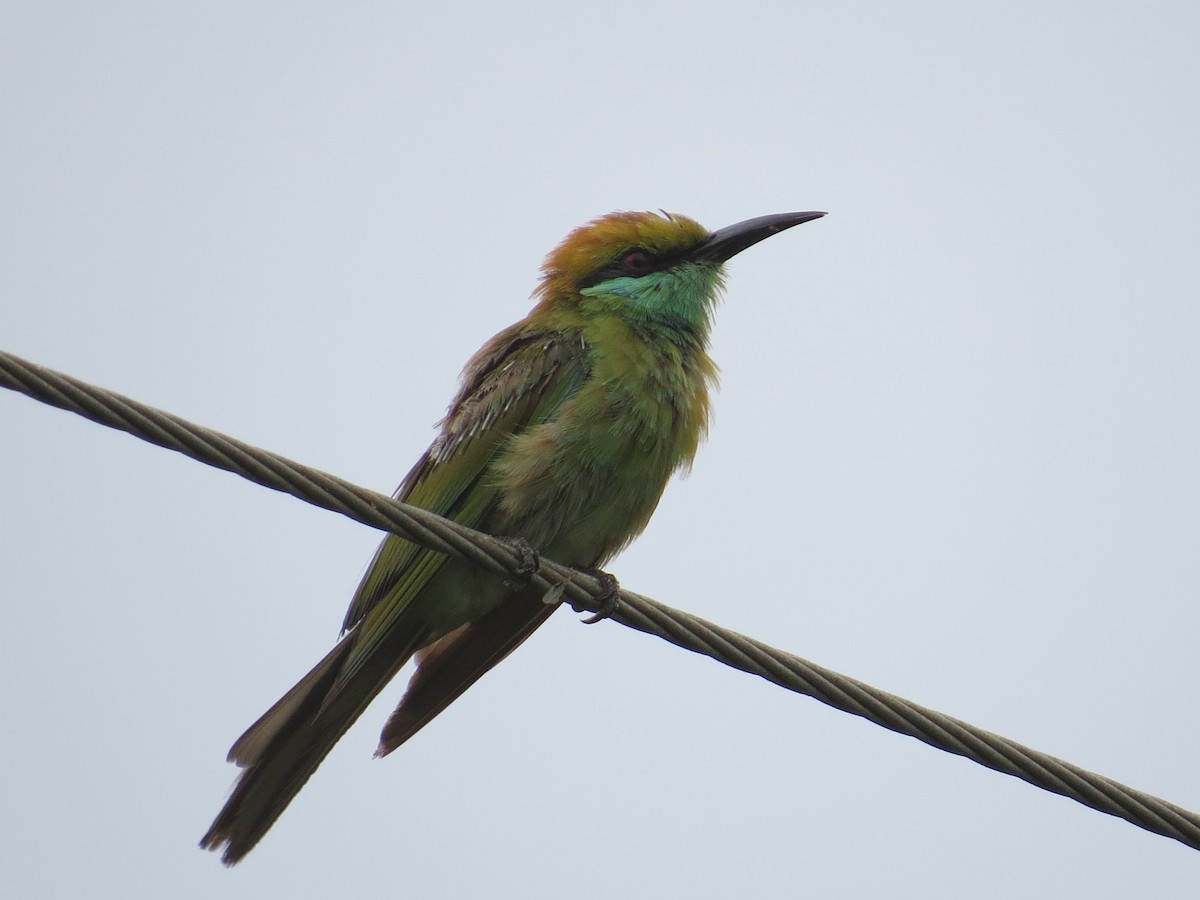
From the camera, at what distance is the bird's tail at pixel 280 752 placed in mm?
3754

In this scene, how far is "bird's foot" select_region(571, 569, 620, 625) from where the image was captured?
3146mm

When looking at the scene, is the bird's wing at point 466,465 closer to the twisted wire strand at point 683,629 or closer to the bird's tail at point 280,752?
the bird's tail at point 280,752

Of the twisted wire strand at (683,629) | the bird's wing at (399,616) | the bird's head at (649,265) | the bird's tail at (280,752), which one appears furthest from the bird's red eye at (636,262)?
the twisted wire strand at (683,629)

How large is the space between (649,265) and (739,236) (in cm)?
38

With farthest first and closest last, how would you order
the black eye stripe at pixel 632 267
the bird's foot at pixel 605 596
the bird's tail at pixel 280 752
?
the black eye stripe at pixel 632 267 → the bird's tail at pixel 280 752 → the bird's foot at pixel 605 596

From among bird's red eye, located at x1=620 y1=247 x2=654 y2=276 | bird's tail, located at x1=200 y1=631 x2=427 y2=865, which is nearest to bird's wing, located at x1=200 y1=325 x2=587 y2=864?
bird's tail, located at x1=200 y1=631 x2=427 y2=865

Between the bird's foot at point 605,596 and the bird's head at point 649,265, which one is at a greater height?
the bird's head at point 649,265

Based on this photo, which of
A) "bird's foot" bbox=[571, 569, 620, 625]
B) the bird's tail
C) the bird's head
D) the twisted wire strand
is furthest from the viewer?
the bird's head

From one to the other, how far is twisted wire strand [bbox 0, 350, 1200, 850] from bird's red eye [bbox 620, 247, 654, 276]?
1.83 meters

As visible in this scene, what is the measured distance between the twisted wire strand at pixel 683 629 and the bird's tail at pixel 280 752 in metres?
1.03

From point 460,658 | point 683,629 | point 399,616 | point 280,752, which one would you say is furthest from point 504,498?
point 683,629

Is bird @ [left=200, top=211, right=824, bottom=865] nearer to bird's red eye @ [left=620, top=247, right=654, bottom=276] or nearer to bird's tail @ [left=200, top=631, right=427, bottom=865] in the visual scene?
bird's tail @ [left=200, top=631, right=427, bottom=865]

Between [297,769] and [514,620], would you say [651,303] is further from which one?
[297,769]

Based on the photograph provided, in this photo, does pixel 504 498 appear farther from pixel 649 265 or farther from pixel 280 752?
pixel 649 265
